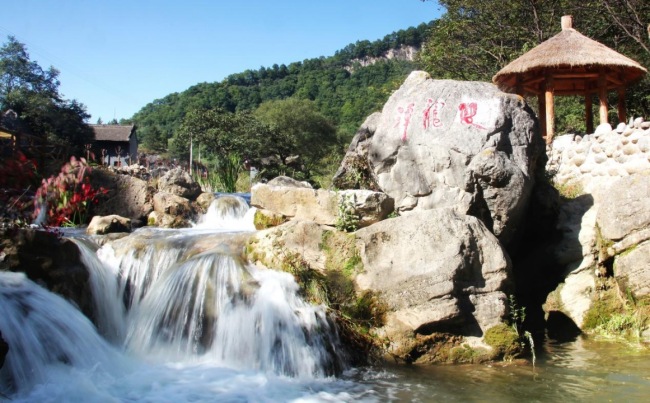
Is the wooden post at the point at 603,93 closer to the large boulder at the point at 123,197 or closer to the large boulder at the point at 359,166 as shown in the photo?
the large boulder at the point at 359,166

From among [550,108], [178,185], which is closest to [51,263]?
[178,185]

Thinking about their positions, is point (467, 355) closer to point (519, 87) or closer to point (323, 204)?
point (323, 204)

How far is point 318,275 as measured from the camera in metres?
6.56

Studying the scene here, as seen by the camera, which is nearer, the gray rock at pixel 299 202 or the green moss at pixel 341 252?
the green moss at pixel 341 252

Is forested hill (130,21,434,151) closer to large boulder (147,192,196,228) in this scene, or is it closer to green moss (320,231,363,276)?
large boulder (147,192,196,228)

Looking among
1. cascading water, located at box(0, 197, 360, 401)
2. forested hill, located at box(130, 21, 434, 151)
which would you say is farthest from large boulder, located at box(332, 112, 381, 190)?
forested hill, located at box(130, 21, 434, 151)

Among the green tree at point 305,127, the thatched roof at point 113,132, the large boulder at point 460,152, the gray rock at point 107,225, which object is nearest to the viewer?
the large boulder at point 460,152

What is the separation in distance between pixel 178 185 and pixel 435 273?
7349 millimetres

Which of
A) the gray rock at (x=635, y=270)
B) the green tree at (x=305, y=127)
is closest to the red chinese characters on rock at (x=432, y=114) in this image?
the gray rock at (x=635, y=270)

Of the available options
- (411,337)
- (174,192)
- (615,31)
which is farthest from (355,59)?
(411,337)

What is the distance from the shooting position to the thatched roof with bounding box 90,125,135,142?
42.1 metres

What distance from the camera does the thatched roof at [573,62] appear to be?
471 inches

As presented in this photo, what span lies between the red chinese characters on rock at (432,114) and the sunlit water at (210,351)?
125 inches

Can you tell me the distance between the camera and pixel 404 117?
329 inches
